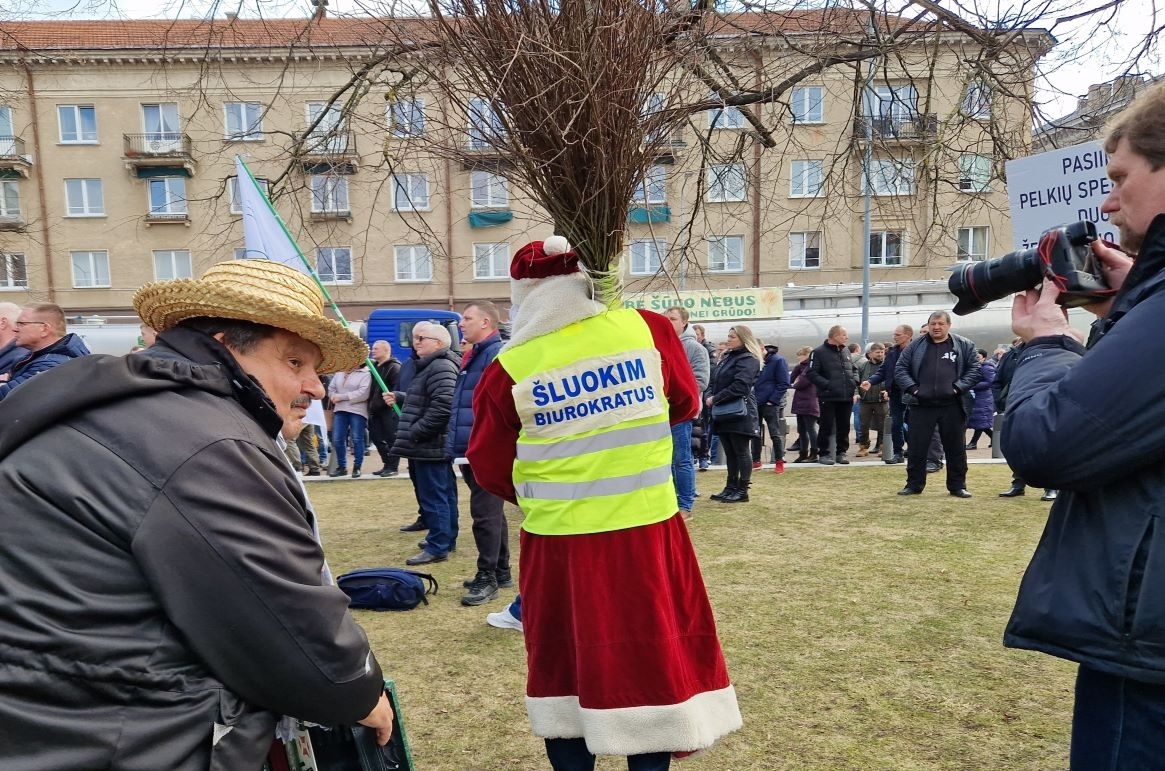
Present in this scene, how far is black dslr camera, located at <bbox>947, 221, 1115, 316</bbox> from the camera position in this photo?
1.60 metres

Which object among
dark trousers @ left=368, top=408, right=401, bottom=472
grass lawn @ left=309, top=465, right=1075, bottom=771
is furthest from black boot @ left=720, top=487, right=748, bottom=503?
dark trousers @ left=368, top=408, right=401, bottom=472

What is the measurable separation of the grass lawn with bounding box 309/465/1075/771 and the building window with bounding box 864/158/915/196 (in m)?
2.86

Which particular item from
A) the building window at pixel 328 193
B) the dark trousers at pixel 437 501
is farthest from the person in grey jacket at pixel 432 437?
the building window at pixel 328 193

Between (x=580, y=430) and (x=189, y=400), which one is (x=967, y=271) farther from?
(x=189, y=400)

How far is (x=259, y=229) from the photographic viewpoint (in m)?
5.82

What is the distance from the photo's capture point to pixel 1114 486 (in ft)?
4.43

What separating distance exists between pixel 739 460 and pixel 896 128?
11.1 ft

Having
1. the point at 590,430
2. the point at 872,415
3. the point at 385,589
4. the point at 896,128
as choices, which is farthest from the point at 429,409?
the point at 872,415

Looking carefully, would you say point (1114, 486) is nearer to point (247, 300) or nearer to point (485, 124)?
point (247, 300)

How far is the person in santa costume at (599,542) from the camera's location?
2064mm

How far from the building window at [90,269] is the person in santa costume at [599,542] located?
30.3 meters

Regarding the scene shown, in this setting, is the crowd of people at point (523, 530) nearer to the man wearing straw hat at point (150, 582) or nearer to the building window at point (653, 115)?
the man wearing straw hat at point (150, 582)

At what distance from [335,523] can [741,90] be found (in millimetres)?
5306

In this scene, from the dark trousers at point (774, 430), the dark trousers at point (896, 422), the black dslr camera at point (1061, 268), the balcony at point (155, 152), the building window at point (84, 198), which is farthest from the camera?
the building window at point (84, 198)
